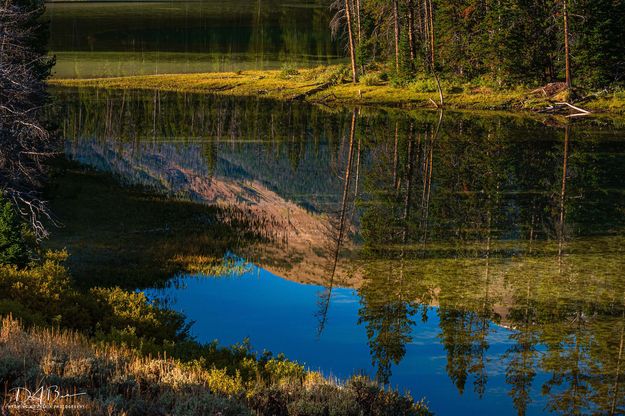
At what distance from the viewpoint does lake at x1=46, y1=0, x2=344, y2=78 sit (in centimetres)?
11756

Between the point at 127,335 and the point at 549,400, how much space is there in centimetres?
768

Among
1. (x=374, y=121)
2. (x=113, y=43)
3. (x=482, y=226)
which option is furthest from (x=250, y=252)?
(x=113, y=43)

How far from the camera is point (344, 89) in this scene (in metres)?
77.9

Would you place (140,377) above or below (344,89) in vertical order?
below

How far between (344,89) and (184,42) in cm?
8285

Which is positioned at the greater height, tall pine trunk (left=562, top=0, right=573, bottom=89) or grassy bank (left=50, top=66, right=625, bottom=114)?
tall pine trunk (left=562, top=0, right=573, bottom=89)

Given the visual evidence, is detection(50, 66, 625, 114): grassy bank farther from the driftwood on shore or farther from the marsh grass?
the marsh grass

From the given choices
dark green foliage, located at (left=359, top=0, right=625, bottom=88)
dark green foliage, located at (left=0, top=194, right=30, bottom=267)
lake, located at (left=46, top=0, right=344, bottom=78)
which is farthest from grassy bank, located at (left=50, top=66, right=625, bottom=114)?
dark green foliage, located at (left=0, top=194, right=30, bottom=267)

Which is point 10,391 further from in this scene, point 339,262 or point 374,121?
point 374,121

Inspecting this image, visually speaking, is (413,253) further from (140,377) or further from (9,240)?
(140,377)

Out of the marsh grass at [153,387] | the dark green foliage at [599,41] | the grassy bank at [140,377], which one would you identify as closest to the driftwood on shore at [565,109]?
the dark green foliage at [599,41]

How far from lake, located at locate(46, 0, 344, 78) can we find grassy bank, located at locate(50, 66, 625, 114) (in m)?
11.6

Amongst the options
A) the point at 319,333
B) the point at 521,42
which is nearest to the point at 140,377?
the point at 319,333

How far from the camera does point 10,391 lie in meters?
10.0
